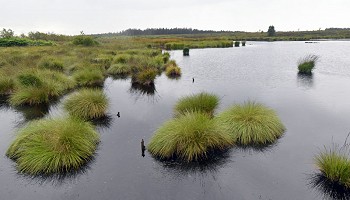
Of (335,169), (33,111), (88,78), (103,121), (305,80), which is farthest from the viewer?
(305,80)

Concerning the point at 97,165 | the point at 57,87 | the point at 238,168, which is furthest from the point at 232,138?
the point at 57,87

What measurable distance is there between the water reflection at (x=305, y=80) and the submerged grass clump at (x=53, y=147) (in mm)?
16219

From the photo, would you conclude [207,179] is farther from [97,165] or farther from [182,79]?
[182,79]

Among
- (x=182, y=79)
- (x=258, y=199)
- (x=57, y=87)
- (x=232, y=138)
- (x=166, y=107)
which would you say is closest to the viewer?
(x=258, y=199)

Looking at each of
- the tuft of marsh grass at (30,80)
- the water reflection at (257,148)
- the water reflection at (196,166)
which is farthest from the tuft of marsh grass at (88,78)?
the water reflection at (257,148)

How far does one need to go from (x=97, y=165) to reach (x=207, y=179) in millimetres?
3496

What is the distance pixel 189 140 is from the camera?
9.20 meters

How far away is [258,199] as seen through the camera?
7082mm

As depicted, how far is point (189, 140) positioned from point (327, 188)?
13.5ft

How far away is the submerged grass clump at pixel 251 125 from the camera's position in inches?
407

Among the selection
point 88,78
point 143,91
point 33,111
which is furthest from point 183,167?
point 88,78

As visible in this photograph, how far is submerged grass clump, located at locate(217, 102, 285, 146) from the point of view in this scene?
10.3 m

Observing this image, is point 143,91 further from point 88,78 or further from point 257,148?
point 257,148

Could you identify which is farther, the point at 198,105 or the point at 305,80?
the point at 305,80
